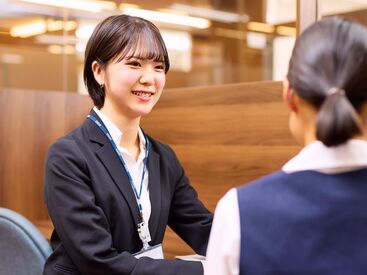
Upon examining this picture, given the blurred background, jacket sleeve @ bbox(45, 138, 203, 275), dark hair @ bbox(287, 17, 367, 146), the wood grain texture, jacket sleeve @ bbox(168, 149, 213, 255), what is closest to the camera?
dark hair @ bbox(287, 17, 367, 146)

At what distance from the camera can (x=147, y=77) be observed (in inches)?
46.1

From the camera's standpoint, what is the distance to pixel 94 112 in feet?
4.04

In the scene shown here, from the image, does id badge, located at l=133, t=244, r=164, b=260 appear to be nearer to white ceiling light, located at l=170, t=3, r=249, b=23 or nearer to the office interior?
the office interior

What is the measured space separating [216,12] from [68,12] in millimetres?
3509

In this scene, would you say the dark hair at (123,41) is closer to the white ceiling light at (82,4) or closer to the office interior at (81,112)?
the office interior at (81,112)

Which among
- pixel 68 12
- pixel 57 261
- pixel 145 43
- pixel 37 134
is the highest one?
pixel 68 12

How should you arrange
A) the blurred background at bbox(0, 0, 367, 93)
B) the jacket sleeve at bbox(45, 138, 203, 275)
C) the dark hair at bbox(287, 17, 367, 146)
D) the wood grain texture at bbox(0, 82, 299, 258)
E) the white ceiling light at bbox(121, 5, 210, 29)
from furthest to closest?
the white ceiling light at bbox(121, 5, 210, 29), the blurred background at bbox(0, 0, 367, 93), the wood grain texture at bbox(0, 82, 299, 258), the jacket sleeve at bbox(45, 138, 203, 275), the dark hair at bbox(287, 17, 367, 146)

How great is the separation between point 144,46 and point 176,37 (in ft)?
17.4

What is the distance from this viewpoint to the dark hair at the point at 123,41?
3.78 ft

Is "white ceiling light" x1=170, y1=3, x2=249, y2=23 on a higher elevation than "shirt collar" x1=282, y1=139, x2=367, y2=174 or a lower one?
higher

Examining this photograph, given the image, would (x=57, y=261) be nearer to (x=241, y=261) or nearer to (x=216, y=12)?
(x=241, y=261)

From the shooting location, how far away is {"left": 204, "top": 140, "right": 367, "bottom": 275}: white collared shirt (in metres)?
0.68

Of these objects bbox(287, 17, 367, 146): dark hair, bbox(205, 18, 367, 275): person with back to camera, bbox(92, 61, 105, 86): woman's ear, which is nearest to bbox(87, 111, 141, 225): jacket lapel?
bbox(92, 61, 105, 86): woman's ear

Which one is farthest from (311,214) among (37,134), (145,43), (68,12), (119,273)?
(68,12)
